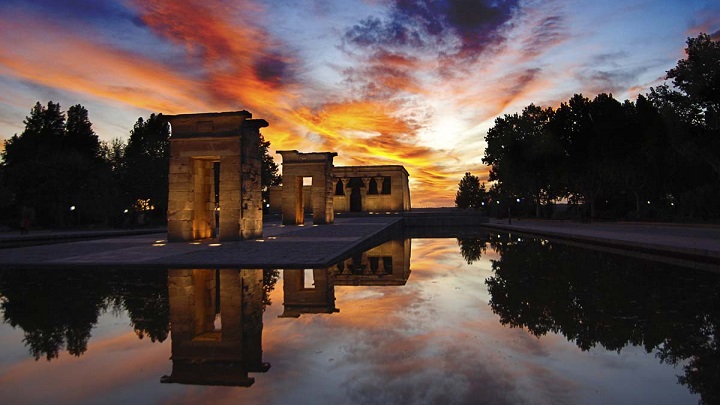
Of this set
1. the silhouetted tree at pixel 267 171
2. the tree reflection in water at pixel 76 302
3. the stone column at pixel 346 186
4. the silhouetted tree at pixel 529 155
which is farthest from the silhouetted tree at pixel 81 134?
the silhouetted tree at pixel 529 155

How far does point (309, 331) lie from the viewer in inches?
219

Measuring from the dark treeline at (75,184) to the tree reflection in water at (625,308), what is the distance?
126 feet

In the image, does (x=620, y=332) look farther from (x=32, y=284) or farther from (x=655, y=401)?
(x=32, y=284)

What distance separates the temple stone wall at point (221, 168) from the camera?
18953 mm

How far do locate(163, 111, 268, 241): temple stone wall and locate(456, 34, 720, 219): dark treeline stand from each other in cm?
2675

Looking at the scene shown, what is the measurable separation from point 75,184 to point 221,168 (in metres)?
29.9

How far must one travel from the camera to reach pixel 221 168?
19.0 m

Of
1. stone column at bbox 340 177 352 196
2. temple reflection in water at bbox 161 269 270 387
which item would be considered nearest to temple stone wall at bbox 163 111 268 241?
temple reflection in water at bbox 161 269 270 387

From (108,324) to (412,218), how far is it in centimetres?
4016

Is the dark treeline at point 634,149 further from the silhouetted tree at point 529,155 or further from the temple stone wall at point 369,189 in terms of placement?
the temple stone wall at point 369,189

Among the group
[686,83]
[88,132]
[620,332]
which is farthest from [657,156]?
[88,132]

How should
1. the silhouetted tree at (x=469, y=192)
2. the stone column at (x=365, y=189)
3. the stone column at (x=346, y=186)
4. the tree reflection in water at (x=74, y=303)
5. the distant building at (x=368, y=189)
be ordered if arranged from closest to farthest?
the tree reflection in water at (x=74, y=303) → the distant building at (x=368, y=189) → the stone column at (x=365, y=189) → the stone column at (x=346, y=186) → the silhouetted tree at (x=469, y=192)

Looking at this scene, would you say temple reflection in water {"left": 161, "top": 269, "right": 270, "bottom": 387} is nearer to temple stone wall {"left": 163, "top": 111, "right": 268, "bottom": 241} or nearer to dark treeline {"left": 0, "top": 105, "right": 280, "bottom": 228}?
temple stone wall {"left": 163, "top": 111, "right": 268, "bottom": 241}

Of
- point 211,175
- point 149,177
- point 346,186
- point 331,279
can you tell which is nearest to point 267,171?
point 346,186
